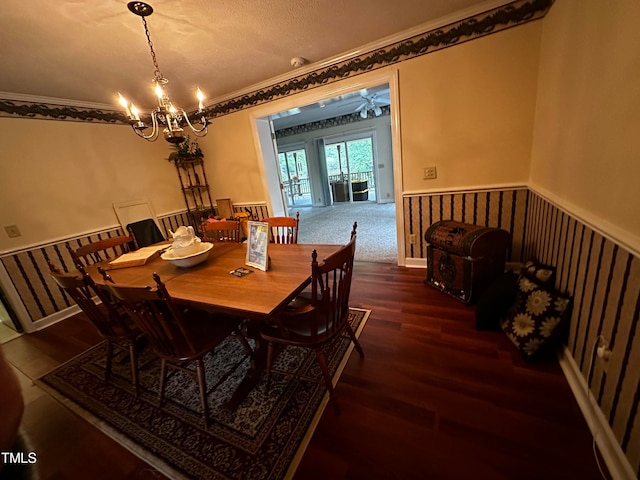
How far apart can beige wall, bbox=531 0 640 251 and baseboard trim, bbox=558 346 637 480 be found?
0.78m

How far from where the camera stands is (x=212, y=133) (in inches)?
144

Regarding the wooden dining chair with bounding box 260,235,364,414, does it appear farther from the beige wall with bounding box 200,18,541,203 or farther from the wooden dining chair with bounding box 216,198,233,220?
the wooden dining chair with bounding box 216,198,233,220

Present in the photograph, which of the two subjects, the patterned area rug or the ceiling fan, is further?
the ceiling fan

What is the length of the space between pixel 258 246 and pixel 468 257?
1.65m

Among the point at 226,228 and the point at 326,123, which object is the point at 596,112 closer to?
the point at 226,228

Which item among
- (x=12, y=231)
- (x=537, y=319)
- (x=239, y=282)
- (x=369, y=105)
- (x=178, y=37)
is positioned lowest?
(x=537, y=319)

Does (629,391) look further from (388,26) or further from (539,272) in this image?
(388,26)

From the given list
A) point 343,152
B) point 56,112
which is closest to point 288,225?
point 56,112

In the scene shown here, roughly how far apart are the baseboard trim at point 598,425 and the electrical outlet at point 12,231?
460 cm

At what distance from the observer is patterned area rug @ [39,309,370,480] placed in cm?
113

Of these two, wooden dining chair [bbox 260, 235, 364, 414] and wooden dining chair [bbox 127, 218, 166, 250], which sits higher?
wooden dining chair [bbox 127, 218, 166, 250]

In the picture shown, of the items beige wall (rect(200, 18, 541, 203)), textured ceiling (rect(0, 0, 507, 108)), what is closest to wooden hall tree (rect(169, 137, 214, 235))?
textured ceiling (rect(0, 0, 507, 108))

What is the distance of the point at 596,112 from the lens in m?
1.09

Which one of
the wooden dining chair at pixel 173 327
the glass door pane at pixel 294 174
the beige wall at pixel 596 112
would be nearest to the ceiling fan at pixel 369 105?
the glass door pane at pixel 294 174
